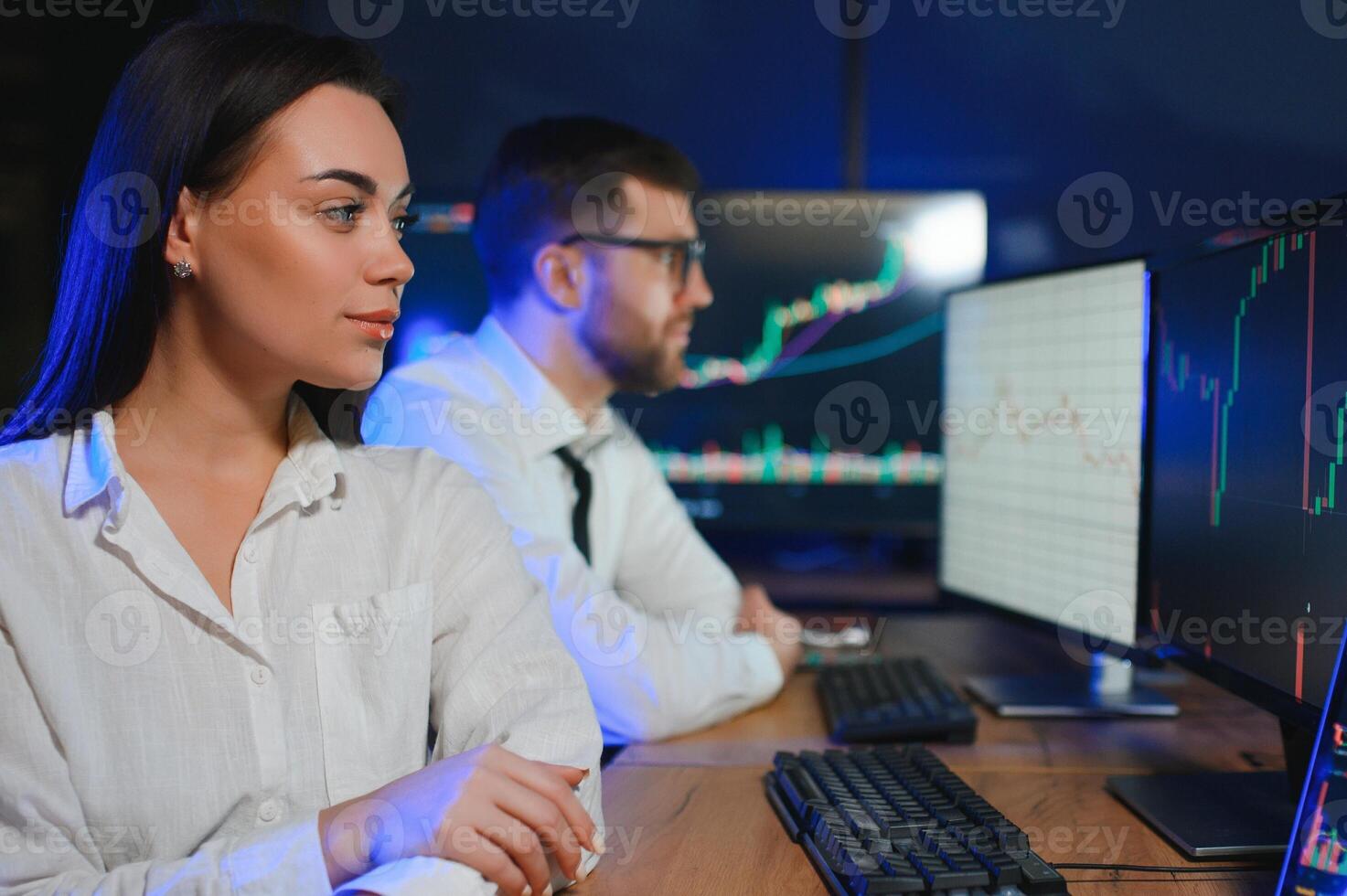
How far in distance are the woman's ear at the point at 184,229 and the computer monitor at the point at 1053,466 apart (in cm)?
98

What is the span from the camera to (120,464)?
34.1 inches

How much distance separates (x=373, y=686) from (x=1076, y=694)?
0.90 metres

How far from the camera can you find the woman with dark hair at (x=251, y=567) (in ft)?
2.50

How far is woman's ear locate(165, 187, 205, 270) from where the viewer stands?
0.89 meters

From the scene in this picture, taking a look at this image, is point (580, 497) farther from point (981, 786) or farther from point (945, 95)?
point (945, 95)

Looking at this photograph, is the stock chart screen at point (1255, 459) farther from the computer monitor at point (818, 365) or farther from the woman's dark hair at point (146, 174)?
the woman's dark hair at point (146, 174)

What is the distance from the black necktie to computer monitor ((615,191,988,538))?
0.84ft

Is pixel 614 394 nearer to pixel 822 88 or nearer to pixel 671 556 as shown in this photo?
pixel 671 556

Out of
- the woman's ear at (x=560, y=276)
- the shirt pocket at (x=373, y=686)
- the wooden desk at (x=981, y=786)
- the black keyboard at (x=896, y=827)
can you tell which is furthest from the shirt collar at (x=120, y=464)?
the woman's ear at (x=560, y=276)

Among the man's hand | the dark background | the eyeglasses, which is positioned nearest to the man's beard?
the eyeglasses

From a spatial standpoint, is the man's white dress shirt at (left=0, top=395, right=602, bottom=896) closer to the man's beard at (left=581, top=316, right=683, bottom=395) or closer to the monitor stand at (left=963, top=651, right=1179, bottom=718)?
the monitor stand at (left=963, top=651, right=1179, bottom=718)

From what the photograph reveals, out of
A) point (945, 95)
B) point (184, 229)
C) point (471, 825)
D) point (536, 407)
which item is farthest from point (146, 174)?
point (945, 95)

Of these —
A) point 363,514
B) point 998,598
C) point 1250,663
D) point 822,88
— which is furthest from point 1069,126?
point 363,514

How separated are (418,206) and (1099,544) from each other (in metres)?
1.25
